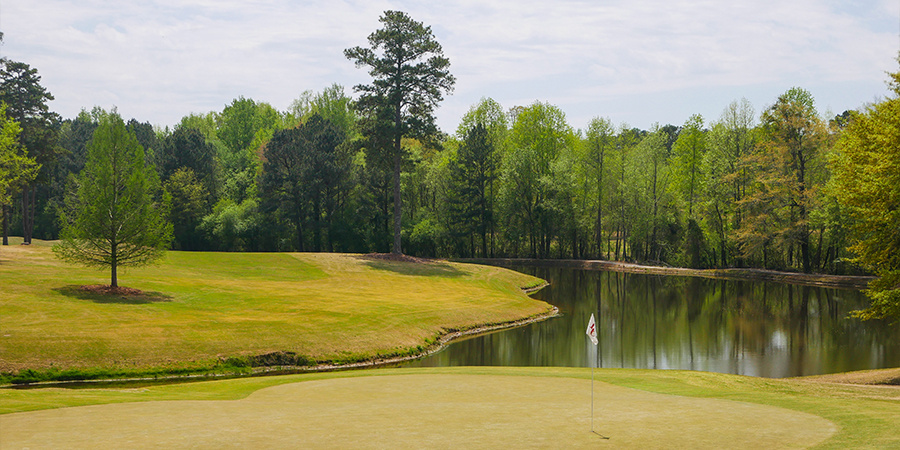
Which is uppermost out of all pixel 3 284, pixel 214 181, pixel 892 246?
pixel 214 181

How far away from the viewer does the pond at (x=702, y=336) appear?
104ft

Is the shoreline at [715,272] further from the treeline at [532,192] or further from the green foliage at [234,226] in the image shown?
the green foliage at [234,226]

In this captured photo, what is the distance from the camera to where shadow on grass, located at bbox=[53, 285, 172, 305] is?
1419 inches

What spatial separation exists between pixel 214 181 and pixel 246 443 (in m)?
92.7

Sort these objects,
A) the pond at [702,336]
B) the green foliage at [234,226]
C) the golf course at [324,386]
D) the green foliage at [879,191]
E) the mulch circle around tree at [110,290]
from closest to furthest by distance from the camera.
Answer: the golf course at [324,386] < the green foliage at [879,191] < the pond at [702,336] < the mulch circle around tree at [110,290] < the green foliage at [234,226]

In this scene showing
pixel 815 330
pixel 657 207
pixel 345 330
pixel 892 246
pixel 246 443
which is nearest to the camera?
pixel 246 443

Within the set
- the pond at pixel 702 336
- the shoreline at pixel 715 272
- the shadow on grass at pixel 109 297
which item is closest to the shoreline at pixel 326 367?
the pond at pixel 702 336

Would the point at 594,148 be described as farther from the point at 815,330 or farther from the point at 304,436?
the point at 304,436

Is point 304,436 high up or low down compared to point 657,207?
down

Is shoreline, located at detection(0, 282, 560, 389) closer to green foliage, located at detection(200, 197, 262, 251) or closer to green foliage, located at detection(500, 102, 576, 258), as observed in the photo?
green foliage, located at detection(500, 102, 576, 258)

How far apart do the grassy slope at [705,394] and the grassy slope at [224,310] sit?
6.14 m

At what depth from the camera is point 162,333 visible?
30438mm

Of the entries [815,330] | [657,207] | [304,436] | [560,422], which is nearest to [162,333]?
[304,436]

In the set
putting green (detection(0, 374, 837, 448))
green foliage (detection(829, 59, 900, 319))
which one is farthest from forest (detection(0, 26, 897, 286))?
putting green (detection(0, 374, 837, 448))
